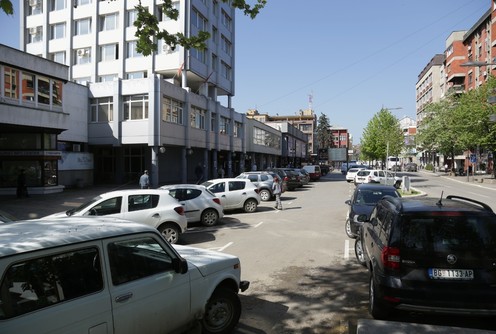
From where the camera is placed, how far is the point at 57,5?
39.8 metres

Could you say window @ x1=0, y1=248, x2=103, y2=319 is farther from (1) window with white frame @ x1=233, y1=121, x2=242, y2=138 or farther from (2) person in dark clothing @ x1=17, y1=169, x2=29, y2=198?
(1) window with white frame @ x1=233, y1=121, x2=242, y2=138

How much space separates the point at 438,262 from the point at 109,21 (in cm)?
3988

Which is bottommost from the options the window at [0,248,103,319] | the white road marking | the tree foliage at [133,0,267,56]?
the white road marking

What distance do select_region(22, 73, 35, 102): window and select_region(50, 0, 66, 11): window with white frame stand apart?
75.1 ft

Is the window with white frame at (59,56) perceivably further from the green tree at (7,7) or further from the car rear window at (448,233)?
the car rear window at (448,233)

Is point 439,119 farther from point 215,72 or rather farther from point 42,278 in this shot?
point 42,278

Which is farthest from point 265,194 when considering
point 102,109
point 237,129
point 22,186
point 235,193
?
point 237,129

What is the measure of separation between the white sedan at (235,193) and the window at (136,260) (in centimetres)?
1237

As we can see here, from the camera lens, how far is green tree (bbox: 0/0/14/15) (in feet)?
17.1

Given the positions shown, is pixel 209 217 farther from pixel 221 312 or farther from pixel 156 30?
pixel 221 312

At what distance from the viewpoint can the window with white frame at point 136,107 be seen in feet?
92.6

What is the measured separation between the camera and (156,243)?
4.18 metres

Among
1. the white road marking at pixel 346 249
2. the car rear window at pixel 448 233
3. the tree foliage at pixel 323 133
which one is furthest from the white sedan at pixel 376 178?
the tree foliage at pixel 323 133

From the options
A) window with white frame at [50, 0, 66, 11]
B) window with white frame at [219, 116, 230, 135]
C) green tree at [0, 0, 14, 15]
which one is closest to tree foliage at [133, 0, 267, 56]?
green tree at [0, 0, 14, 15]
